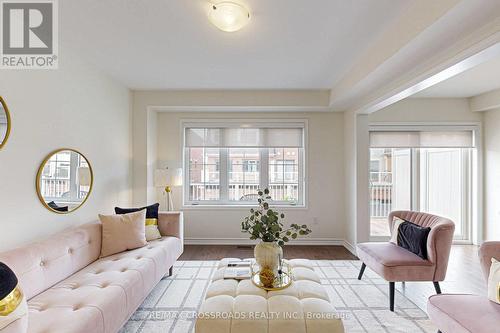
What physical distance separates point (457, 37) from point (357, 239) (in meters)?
2.83

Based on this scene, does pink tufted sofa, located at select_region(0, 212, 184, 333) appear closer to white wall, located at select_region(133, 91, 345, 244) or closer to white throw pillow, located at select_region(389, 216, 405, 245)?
white wall, located at select_region(133, 91, 345, 244)

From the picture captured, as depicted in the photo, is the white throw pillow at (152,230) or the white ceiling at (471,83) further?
the white ceiling at (471,83)

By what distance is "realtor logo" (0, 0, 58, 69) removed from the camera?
6.40 feet

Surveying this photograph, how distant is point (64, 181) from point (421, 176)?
5.38 metres

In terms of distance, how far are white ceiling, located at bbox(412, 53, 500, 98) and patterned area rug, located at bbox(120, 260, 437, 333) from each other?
286cm

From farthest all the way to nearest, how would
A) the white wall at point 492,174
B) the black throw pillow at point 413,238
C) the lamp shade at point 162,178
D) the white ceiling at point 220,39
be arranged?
1. the white wall at point 492,174
2. the lamp shade at point 162,178
3. the black throw pillow at point 413,238
4. the white ceiling at point 220,39

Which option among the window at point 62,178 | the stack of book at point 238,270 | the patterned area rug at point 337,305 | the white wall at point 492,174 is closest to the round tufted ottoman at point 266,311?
the stack of book at point 238,270

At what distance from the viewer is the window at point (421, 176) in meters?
4.41

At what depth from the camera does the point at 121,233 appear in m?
2.66

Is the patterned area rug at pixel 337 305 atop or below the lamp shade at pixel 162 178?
below

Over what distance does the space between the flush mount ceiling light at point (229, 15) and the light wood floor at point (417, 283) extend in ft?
10.1

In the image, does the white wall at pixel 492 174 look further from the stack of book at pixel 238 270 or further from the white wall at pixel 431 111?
the stack of book at pixel 238 270

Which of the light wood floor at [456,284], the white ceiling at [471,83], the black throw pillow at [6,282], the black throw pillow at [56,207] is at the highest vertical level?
the white ceiling at [471,83]

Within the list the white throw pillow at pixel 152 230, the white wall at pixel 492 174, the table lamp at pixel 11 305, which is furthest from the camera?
the white wall at pixel 492 174
